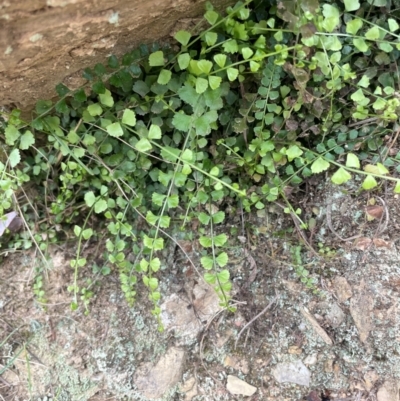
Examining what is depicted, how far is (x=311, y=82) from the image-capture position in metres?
1.40

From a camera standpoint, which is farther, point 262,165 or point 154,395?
point 154,395

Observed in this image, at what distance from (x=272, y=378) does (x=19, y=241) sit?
1.12m

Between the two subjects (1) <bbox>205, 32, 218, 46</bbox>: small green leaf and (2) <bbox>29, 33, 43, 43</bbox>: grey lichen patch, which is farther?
(1) <bbox>205, 32, 218, 46</bbox>: small green leaf

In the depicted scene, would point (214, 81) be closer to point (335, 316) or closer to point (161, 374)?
point (335, 316)

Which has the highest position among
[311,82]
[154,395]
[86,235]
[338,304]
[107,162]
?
[311,82]

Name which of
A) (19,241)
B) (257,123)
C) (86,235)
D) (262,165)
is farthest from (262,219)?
(19,241)

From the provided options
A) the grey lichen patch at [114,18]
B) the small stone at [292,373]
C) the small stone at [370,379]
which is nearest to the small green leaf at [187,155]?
the grey lichen patch at [114,18]

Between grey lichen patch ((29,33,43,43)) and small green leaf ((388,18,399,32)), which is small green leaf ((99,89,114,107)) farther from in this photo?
small green leaf ((388,18,399,32))

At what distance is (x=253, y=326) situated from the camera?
5.18 ft

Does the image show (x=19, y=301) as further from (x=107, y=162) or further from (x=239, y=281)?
(x=239, y=281)

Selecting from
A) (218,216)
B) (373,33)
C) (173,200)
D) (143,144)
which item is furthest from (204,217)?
(373,33)

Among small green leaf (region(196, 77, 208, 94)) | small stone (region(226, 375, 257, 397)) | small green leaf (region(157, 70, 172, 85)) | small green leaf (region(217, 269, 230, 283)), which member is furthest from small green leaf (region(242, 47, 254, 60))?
small stone (region(226, 375, 257, 397))

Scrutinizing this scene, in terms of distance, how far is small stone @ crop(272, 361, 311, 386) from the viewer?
150cm

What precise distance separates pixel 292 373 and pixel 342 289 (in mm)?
335
